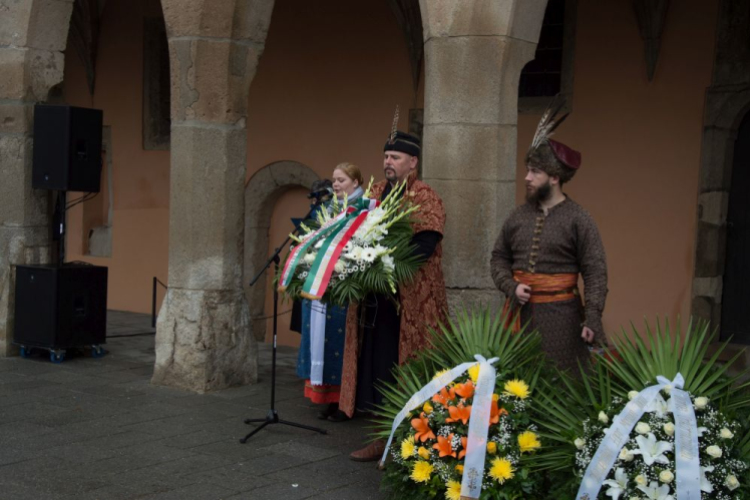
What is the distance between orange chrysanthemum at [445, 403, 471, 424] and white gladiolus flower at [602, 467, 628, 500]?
77 cm

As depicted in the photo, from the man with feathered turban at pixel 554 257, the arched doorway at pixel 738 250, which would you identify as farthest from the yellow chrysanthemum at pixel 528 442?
the arched doorway at pixel 738 250

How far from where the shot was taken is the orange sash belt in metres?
5.18

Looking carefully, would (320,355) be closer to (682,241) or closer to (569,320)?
(569,320)

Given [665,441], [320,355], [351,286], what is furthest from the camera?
[320,355]

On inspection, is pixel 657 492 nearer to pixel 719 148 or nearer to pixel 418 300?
pixel 418 300

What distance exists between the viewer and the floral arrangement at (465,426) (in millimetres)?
4578

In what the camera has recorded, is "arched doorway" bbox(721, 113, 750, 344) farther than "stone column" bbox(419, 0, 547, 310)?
Yes

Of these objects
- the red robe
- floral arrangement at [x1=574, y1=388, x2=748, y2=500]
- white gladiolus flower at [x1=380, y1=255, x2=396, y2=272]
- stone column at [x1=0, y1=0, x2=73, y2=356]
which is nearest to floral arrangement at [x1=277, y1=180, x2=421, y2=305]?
white gladiolus flower at [x1=380, y1=255, x2=396, y2=272]

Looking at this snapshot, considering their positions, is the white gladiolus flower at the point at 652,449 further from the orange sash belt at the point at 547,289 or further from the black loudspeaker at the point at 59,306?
the black loudspeaker at the point at 59,306

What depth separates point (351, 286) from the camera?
5.55 m

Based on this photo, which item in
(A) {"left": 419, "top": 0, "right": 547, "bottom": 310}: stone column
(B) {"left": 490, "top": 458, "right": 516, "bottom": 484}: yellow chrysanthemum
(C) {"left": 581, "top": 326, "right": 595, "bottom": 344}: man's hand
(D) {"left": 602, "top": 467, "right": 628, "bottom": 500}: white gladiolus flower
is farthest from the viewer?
(A) {"left": 419, "top": 0, "right": 547, "bottom": 310}: stone column

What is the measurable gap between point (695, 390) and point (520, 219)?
137 cm

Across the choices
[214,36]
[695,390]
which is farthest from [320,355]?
[695,390]

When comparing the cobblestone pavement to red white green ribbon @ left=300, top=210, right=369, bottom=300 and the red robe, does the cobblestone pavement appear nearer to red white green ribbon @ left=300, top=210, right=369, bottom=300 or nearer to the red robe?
the red robe
